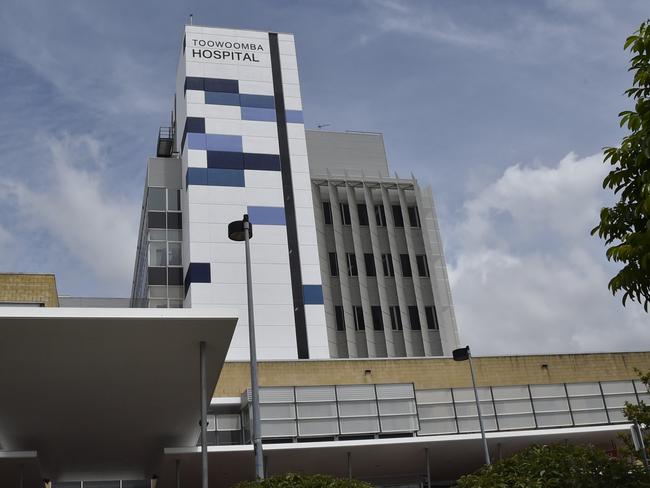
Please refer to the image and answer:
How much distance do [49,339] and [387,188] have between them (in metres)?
43.3

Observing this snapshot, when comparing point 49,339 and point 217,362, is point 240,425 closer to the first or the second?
point 217,362

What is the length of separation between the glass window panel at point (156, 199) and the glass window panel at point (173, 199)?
1.18 feet

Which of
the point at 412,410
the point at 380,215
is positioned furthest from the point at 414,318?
the point at 412,410

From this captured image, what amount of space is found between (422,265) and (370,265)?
4.08 metres

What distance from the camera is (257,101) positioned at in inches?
2165

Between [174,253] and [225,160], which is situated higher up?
[225,160]

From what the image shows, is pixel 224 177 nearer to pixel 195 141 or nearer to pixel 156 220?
pixel 195 141

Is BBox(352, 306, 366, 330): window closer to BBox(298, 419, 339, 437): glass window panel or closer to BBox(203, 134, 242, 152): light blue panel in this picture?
BBox(203, 134, 242, 152): light blue panel

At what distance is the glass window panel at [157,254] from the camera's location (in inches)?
2002

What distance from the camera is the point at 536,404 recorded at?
33125 millimetres

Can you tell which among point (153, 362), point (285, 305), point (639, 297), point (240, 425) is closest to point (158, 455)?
point (240, 425)

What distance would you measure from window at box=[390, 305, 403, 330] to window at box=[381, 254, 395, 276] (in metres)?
2.78

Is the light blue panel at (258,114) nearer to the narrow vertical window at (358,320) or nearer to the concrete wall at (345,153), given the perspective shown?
the concrete wall at (345,153)

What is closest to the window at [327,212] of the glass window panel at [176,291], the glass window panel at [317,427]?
the glass window panel at [176,291]
